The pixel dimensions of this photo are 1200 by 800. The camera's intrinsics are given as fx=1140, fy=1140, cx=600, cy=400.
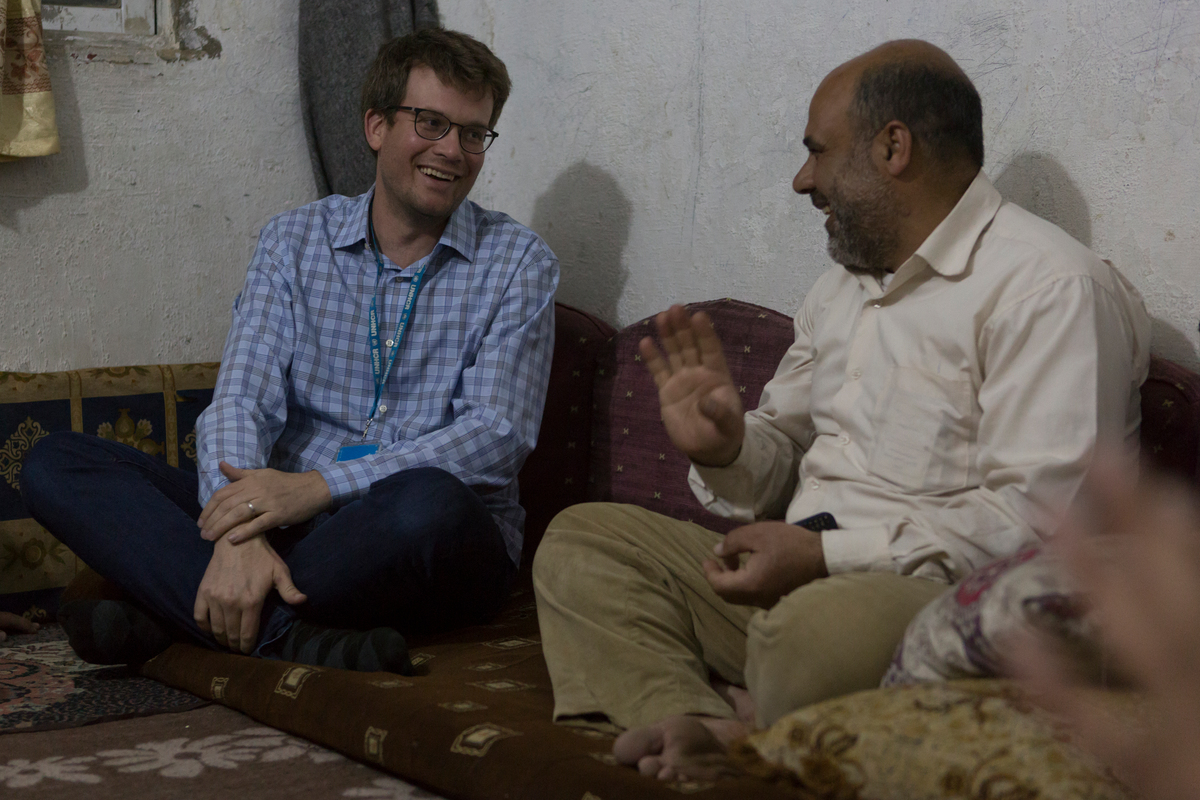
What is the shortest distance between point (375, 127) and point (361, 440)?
670 mm

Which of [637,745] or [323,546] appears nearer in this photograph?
[637,745]

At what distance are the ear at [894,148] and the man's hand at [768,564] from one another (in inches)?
20.6

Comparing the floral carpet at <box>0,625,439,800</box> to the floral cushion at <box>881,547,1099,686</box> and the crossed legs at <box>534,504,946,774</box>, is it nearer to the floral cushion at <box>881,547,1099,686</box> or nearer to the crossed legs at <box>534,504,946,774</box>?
the crossed legs at <box>534,504,946,774</box>

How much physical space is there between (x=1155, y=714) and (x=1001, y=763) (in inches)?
5.5

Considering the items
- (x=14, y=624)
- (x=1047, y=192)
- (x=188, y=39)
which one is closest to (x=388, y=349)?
(x=14, y=624)

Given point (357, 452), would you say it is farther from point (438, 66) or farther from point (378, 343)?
point (438, 66)

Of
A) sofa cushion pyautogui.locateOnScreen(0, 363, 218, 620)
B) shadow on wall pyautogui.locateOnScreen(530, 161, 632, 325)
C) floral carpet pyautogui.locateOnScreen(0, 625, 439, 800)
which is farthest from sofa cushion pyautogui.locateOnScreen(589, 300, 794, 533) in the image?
sofa cushion pyautogui.locateOnScreen(0, 363, 218, 620)

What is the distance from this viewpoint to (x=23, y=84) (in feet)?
8.07

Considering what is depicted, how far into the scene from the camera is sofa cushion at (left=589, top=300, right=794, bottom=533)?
214 centimetres

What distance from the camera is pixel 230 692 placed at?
1.82 meters

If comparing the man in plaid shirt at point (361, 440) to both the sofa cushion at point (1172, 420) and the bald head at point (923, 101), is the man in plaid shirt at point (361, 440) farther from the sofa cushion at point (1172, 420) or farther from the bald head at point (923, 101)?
the sofa cushion at point (1172, 420)

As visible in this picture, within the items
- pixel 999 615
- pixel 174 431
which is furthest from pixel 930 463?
pixel 174 431

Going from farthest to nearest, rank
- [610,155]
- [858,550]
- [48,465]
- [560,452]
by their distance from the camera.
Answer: [610,155]
[560,452]
[48,465]
[858,550]

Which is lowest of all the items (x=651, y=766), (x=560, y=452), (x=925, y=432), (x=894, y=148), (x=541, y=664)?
(x=541, y=664)
